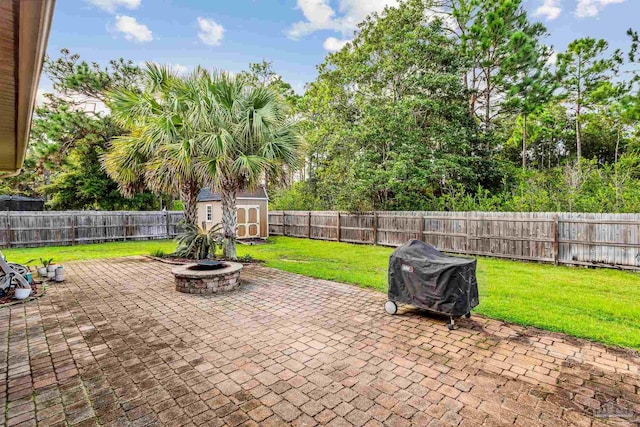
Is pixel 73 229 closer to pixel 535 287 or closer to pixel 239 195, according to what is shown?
pixel 239 195

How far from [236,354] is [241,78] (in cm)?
755

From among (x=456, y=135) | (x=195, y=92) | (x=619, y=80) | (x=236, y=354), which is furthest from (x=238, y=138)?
(x=619, y=80)

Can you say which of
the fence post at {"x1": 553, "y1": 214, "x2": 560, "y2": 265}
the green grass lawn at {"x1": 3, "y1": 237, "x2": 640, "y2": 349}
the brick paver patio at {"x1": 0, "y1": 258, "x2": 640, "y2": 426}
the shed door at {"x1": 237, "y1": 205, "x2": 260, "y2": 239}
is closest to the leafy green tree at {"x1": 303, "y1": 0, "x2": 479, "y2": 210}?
the green grass lawn at {"x1": 3, "y1": 237, "x2": 640, "y2": 349}

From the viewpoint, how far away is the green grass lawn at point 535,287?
4.28 m

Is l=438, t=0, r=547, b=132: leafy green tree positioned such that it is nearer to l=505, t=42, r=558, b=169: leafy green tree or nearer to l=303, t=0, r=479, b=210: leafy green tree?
l=505, t=42, r=558, b=169: leafy green tree

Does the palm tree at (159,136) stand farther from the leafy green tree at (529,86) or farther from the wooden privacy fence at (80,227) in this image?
the leafy green tree at (529,86)

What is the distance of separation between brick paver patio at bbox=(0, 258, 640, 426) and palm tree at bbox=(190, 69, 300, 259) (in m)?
3.85

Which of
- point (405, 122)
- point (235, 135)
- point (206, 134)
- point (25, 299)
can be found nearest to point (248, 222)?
point (235, 135)

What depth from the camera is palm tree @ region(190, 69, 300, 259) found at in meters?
7.91

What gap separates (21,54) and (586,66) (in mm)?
22096

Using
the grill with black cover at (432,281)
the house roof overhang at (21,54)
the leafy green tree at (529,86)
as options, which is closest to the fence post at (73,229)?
the house roof overhang at (21,54)

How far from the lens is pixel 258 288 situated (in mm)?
6348

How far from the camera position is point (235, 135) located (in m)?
8.26

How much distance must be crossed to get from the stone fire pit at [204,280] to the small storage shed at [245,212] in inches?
339
